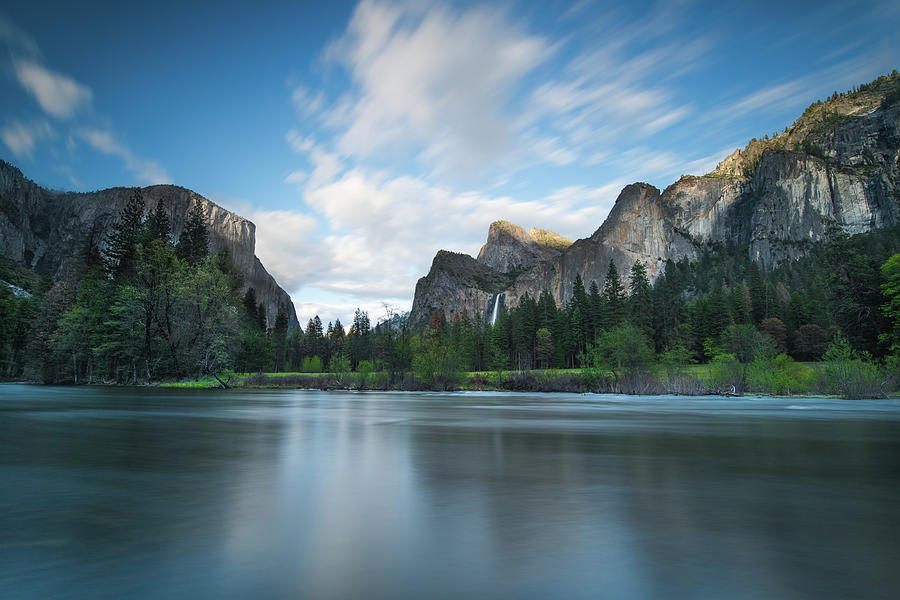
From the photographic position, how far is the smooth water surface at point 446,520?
3.68 m

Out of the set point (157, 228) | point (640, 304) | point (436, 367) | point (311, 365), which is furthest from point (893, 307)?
point (311, 365)

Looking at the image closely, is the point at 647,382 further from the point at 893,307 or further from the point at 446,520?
the point at 446,520

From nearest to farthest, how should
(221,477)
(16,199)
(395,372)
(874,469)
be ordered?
(221,477)
(874,469)
(395,372)
(16,199)

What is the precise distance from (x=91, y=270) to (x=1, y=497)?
76533mm

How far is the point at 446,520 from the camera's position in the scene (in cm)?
563

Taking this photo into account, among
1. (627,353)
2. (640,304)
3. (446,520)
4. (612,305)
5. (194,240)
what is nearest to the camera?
(446,520)

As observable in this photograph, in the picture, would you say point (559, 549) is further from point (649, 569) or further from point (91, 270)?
point (91, 270)

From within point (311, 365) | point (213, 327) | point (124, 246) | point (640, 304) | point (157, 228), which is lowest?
point (311, 365)

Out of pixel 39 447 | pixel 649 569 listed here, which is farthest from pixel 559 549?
pixel 39 447

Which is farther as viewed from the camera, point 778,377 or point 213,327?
point 213,327

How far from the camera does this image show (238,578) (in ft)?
12.4

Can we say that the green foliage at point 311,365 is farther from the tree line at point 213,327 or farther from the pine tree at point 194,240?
the pine tree at point 194,240

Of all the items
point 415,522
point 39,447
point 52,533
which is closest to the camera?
point 52,533

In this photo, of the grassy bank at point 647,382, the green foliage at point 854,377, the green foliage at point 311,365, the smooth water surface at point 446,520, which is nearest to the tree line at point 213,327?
the grassy bank at point 647,382
